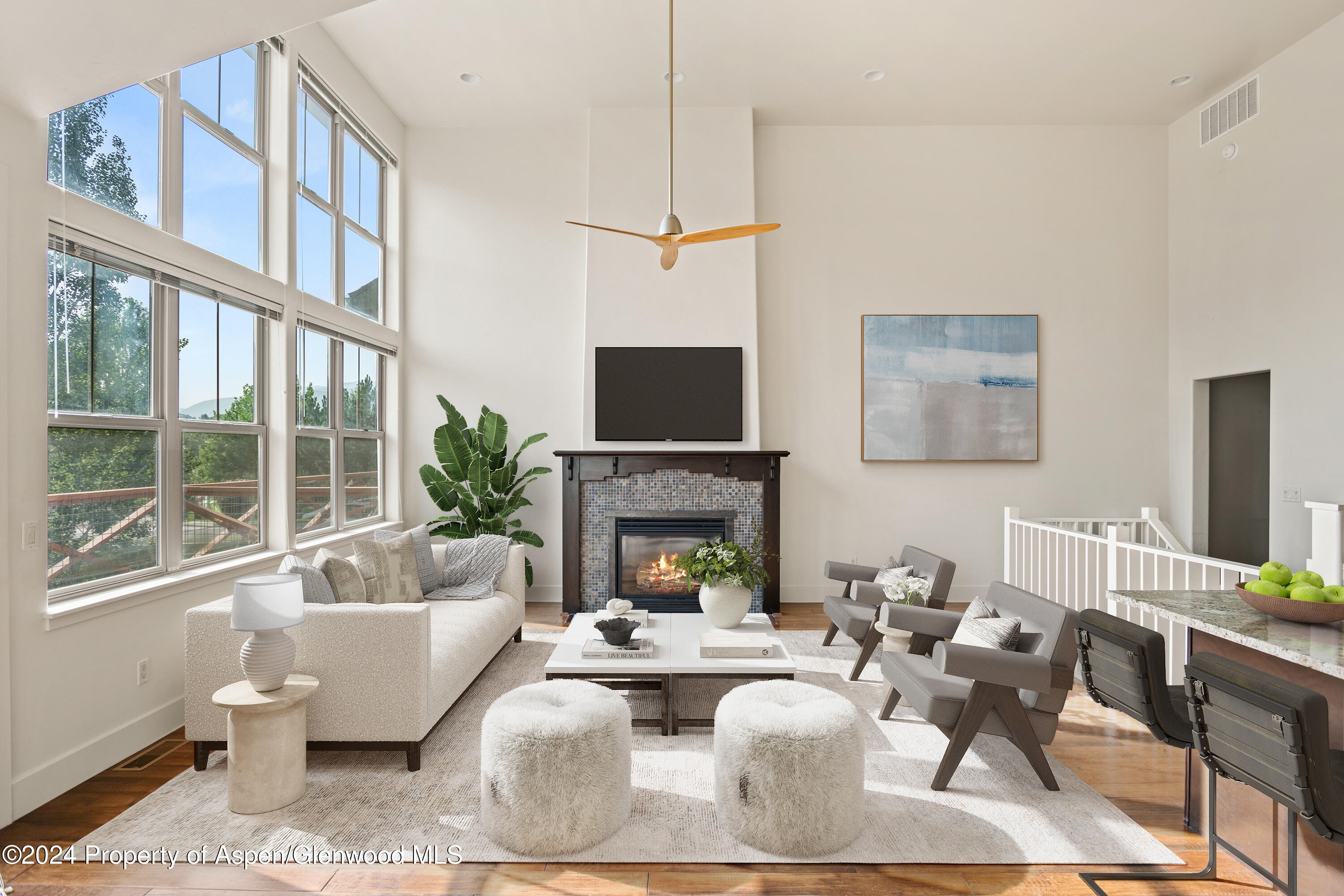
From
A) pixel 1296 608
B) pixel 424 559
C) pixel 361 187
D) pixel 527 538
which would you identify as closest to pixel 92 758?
pixel 424 559

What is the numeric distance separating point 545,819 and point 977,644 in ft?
6.19

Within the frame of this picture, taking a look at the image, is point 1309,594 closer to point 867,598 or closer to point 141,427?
point 867,598

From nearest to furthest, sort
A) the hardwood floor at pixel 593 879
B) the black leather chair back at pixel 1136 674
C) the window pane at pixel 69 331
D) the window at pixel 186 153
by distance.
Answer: the black leather chair back at pixel 1136 674 → the hardwood floor at pixel 593 879 → the window pane at pixel 69 331 → the window at pixel 186 153

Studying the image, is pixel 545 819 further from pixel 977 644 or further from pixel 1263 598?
pixel 1263 598

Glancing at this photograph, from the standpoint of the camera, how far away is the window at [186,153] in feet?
9.85

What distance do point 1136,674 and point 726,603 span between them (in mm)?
2081

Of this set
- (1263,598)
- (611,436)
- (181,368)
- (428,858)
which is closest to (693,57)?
(611,436)

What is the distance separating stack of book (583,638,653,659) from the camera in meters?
3.32

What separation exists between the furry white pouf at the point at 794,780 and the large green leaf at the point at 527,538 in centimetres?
377

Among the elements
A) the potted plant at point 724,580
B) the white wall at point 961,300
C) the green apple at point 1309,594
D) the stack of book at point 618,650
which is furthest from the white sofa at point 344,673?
the white wall at point 961,300

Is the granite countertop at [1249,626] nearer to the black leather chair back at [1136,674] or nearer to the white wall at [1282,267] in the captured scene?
the black leather chair back at [1136,674]

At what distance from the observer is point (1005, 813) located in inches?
101

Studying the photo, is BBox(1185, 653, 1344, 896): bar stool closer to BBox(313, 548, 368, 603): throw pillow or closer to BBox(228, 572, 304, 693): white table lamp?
BBox(228, 572, 304, 693): white table lamp

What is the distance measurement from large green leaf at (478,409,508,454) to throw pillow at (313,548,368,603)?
93.0 inches
